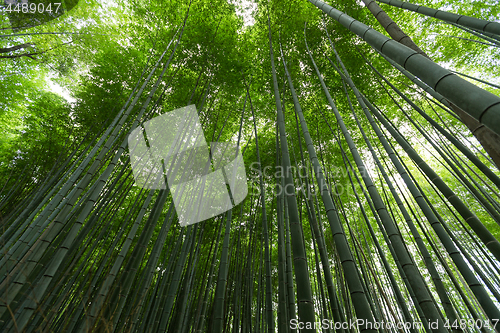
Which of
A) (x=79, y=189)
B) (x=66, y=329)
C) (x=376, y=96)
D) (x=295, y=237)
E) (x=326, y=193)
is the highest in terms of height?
(x=376, y=96)

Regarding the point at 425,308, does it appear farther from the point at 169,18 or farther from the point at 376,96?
the point at 169,18

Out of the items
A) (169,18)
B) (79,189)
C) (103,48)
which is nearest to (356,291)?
(79,189)

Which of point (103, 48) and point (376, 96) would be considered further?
point (103, 48)

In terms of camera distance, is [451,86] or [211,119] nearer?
[451,86]

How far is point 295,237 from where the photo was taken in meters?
1.16

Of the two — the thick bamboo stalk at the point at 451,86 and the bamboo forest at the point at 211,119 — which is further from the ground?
the bamboo forest at the point at 211,119

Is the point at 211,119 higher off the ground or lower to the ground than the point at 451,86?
higher

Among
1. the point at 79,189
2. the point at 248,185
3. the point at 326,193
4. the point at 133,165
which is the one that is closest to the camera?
the point at 326,193

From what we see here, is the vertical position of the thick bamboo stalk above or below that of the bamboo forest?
below

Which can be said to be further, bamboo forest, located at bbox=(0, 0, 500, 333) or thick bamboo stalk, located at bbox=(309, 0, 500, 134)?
bamboo forest, located at bbox=(0, 0, 500, 333)

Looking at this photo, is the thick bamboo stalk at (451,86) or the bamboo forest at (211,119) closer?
the thick bamboo stalk at (451,86)

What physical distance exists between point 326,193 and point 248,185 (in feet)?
12.6

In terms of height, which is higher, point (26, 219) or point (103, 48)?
point (103, 48)

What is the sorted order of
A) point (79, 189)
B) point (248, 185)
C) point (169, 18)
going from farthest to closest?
point (248, 185)
point (169, 18)
point (79, 189)
